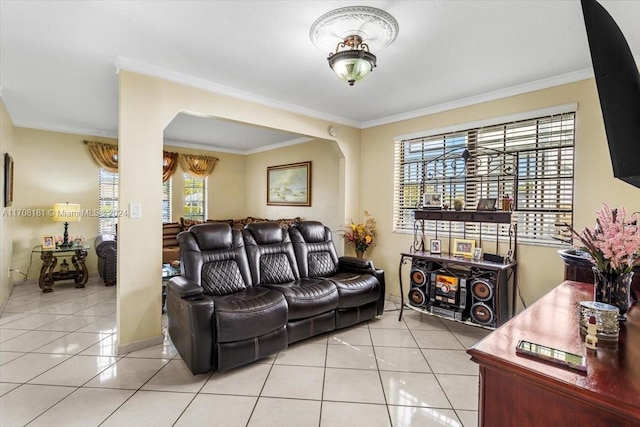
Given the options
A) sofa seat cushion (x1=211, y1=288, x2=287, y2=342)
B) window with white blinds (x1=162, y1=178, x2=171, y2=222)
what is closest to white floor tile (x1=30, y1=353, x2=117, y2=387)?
sofa seat cushion (x1=211, y1=288, x2=287, y2=342)

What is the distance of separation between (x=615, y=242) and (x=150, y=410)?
2.63 metres

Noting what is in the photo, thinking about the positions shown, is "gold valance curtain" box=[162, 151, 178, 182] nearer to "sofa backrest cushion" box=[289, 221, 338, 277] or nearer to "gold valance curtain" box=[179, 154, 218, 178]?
"gold valance curtain" box=[179, 154, 218, 178]

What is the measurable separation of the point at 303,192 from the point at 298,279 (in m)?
2.58

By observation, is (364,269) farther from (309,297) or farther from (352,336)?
(309,297)

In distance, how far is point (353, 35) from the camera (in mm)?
2199

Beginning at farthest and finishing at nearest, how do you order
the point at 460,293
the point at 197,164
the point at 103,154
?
1. the point at 197,164
2. the point at 103,154
3. the point at 460,293

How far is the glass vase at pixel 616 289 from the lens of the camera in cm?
134

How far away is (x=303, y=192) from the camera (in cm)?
588

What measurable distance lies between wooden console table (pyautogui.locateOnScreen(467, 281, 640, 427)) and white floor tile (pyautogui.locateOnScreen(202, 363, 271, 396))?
1716 millimetres

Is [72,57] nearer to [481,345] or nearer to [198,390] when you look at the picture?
[198,390]

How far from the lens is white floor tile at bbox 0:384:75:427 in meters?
1.94

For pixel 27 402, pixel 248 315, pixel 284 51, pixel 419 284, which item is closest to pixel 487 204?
pixel 419 284

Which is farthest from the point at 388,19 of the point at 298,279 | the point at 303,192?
the point at 303,192

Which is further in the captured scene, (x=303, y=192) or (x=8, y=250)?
(x=303, y=192)
